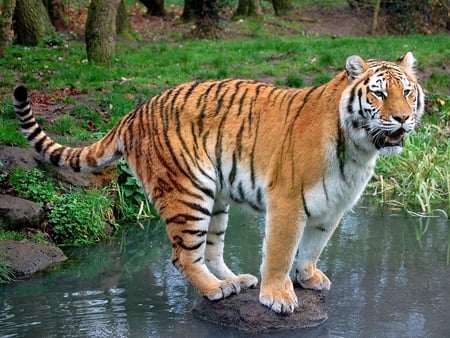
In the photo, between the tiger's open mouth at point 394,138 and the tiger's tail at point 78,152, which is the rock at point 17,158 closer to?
the tiger's tail at point 78,152

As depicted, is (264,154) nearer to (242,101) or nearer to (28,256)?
(242,101)

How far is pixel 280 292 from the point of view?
4.92m

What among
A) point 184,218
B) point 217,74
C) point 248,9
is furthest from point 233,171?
point 248,9

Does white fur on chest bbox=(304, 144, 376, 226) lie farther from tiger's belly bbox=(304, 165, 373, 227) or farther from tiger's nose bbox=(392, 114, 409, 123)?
tiger's nose bbox=(392, 114, 409, 123)

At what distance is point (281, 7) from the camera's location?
68.4 ft

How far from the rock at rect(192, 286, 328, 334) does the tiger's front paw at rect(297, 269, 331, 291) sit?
4 cm

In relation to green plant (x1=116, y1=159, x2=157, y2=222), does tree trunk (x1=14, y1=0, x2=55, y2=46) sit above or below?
above

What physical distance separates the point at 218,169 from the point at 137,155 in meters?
0.56

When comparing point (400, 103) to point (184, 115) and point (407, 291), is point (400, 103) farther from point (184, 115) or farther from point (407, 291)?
point (407, 291)

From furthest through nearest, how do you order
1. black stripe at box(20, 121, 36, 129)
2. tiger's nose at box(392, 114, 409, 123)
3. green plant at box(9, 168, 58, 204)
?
green plant at box(9, 168, 58, 204) < black stripe at box(20, 121, 36, 129) < tiger's nose at box(392, 114, 409, 123)

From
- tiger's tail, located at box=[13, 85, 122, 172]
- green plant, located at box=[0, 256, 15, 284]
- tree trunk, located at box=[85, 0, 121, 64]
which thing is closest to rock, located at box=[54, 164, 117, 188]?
green plant, located at box=[0, 256, 15, 284]

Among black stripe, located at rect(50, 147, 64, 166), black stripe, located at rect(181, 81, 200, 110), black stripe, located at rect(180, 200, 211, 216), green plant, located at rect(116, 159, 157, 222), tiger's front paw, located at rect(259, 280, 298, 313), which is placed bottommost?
green plant, located at rect(116, 159, 157, 222)

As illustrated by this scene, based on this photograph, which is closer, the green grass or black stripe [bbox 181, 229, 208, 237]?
black stripe [bbox 181, 229, 208, 237]

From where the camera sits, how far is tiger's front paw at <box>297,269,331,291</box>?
529 centimetres
